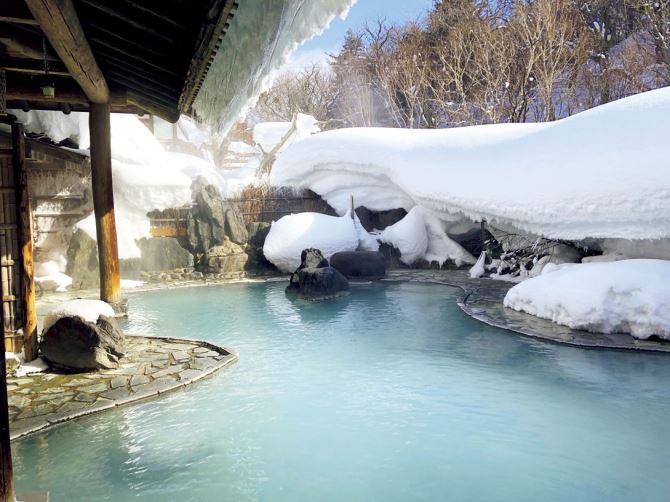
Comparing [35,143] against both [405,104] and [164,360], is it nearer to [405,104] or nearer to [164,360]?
[164,360]

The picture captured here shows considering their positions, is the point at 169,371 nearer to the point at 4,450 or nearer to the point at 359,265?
the point at 4,450

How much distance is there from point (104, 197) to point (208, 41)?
16.1ft

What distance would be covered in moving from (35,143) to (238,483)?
874 cm

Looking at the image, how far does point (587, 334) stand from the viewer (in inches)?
278

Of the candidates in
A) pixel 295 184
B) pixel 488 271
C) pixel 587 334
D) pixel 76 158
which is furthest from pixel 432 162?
pixel 76 158

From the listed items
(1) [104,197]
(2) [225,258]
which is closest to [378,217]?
(2) [225,258]

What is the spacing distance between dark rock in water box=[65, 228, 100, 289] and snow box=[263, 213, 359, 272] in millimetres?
4099

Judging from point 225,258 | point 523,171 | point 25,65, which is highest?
point 25,65

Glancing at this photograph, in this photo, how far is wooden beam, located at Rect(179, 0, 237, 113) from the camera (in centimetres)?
250

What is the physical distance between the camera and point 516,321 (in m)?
7.88

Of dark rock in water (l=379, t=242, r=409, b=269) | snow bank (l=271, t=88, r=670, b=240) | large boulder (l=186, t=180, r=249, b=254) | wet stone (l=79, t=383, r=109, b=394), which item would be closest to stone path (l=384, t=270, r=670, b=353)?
snow bank (l=271, t=88, r=670, b=240)

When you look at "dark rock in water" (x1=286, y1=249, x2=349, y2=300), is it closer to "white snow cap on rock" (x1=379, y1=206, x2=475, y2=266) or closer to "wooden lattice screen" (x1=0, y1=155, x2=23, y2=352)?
"white snow cap on rock" (x1=379, y1=206, x2=475, y2=266)

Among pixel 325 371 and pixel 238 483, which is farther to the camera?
pixel 325 371

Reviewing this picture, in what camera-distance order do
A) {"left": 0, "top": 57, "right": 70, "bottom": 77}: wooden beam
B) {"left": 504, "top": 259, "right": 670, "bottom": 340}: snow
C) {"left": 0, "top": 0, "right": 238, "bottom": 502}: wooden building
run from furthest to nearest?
{"left": 504, "top": 259, "right": 670, "bottom": 340}: snow → {"left": 0, "top": 57, "right": 70, "bottom": 77}: wooden beam → {"left": 0, "top": 0, "right": 238, "bottom": 502}: wooden building
